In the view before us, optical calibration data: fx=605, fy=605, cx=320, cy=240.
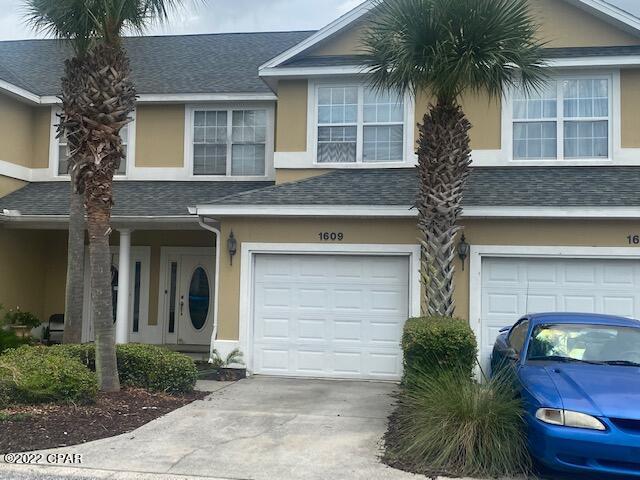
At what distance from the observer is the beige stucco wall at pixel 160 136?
46.5 ft

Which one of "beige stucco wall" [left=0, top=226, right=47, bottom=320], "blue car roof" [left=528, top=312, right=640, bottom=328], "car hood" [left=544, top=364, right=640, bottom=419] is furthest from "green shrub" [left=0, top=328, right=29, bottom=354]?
"car hood" [left=544, top=364, right=640, bottom=419]

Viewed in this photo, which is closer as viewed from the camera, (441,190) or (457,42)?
(457,42)

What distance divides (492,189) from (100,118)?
21.4 ft

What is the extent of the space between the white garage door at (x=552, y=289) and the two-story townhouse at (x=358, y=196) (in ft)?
0.08

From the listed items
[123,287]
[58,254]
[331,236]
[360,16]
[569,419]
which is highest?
[360,16]

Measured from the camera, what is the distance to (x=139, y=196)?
43.7 feet

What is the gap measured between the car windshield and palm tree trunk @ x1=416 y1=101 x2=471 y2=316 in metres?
2.18

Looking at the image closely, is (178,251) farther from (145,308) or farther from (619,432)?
(619,432)

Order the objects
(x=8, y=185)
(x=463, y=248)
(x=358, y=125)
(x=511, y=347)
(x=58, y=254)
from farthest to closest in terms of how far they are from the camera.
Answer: (x=58, y=254) < (x=8, y=185) < (x=358, y=125) < (x=463, y=248) < (x=511, y=347)

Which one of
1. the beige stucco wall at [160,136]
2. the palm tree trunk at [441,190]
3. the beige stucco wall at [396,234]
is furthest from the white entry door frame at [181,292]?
the palm tree trunk at [441,190]

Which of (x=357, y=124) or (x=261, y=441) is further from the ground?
(x=357, y=124)

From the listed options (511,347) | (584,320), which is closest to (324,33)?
(511,347)

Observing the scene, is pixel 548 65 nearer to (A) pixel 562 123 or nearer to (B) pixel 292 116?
(A) pixel 562 123

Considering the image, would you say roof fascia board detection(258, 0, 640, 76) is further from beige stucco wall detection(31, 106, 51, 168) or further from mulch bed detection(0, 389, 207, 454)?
mulch bed detection(0, 389, 207, 454)
